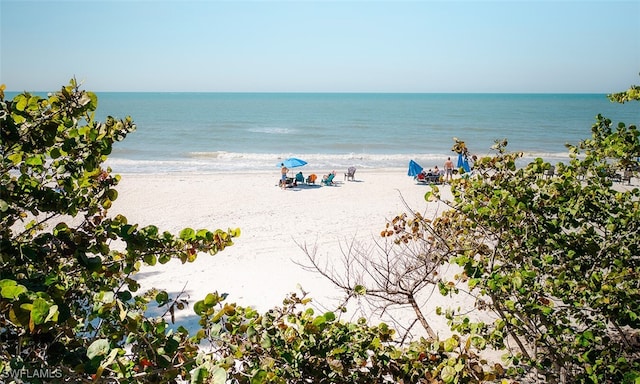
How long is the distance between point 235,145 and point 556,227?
37.1 m

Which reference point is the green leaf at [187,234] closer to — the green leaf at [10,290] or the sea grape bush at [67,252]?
the sea grape bush at [67,252]

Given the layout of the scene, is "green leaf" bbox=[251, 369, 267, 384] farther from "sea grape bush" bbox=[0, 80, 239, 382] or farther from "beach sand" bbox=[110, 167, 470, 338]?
"beach sand" bbox=[110, 167, 470, 338]

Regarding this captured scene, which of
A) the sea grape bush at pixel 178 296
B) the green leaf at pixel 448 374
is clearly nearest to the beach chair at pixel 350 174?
the sea grape bush at pixel 178 296

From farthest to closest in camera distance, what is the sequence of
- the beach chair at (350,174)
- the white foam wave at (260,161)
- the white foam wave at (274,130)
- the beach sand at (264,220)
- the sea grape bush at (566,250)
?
1. the white foam wave at (274,130)
2. the white foam wave at (260,161)
3. the beach chair at (350,174)
4. the beach sand at (264,220)
5. the sea grape bush at (566,250)

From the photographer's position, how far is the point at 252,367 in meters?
2.28

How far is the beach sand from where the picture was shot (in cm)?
950

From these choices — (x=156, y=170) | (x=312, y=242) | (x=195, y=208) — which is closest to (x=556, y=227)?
(x=312, y=242)

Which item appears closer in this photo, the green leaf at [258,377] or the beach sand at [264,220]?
the green leaf at [258,377]

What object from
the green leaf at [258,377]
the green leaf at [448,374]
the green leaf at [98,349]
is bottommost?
the green leaf at [448,374]

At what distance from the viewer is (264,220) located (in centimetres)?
1462

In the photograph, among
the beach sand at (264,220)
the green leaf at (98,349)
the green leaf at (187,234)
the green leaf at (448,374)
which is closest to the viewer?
the green leaf at (98,349)

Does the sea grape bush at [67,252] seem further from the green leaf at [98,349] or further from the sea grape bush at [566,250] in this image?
the sea grape bush at [566,250]

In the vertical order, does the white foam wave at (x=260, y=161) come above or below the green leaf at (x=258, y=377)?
below

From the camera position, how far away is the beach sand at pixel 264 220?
9.50 metres
